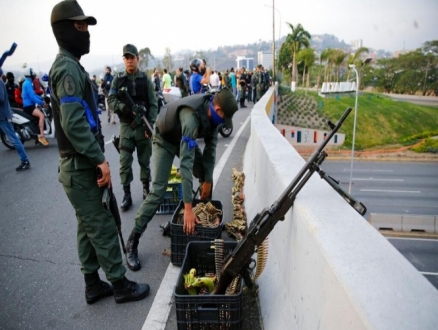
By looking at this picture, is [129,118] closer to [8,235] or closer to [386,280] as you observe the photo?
[8,235]

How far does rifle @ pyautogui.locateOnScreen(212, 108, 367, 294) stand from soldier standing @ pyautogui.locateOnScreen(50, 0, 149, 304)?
40.9 inches

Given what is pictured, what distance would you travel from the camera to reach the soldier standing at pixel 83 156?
2.71 metres

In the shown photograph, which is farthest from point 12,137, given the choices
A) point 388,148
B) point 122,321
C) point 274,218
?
point 388,148

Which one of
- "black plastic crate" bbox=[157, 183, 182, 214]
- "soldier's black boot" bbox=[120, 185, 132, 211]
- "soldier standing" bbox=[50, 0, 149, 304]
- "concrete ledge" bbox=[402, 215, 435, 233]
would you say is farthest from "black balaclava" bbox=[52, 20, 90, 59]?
"concrete ledge" bbox=[402, 215, 435, 233]

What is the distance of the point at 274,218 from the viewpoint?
2361mm

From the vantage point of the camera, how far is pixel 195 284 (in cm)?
282

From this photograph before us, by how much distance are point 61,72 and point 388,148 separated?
66500mm

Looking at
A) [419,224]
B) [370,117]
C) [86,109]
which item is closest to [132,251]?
[86,109]

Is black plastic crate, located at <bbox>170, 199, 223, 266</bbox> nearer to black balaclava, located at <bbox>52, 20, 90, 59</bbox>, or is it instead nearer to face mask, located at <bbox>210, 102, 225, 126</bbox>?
face mask, located at <bbox>210, 102, 225, 126</bbox>

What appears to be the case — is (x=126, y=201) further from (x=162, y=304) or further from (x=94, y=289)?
(x=162, y=304)

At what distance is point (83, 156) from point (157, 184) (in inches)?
42.4

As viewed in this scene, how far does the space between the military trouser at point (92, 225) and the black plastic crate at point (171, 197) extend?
1775mm

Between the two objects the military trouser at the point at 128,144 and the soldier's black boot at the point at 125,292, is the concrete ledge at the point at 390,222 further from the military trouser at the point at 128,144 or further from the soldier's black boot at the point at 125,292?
the soldier's black boot at the point at 125,292

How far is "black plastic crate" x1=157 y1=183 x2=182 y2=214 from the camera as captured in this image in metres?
4.96
